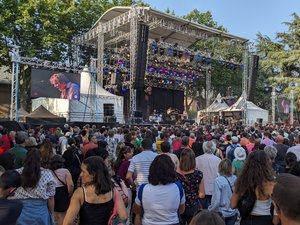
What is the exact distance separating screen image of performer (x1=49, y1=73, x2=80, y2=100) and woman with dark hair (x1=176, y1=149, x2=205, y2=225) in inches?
708

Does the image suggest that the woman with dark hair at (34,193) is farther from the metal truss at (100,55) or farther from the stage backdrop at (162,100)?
the stage backdrop at (162,100)

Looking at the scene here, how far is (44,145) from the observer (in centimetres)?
485

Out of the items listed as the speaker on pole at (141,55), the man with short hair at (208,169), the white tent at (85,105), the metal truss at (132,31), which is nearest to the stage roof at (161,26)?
the metal truss at (132,31)

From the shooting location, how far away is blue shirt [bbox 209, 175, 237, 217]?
410 centimetres

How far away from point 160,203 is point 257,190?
2.94 feet

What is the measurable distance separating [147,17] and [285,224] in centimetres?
2363

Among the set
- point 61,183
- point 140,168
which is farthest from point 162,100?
point 61,183

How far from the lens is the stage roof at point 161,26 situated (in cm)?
2491

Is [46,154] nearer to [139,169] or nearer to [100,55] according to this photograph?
[139,169]

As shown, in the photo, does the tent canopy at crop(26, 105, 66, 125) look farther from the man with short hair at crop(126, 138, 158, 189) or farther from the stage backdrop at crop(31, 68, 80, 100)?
the man with short hair at crop(126, 138, 158, 189)

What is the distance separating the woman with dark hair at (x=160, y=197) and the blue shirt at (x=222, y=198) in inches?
35.5

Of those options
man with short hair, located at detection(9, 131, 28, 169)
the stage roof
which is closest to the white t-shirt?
man with short hair, located at detection(9, 131, 28, 169)

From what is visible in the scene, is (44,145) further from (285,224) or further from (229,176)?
(285,224)

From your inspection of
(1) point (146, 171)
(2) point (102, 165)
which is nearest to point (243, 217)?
(2) point (102, 165)
